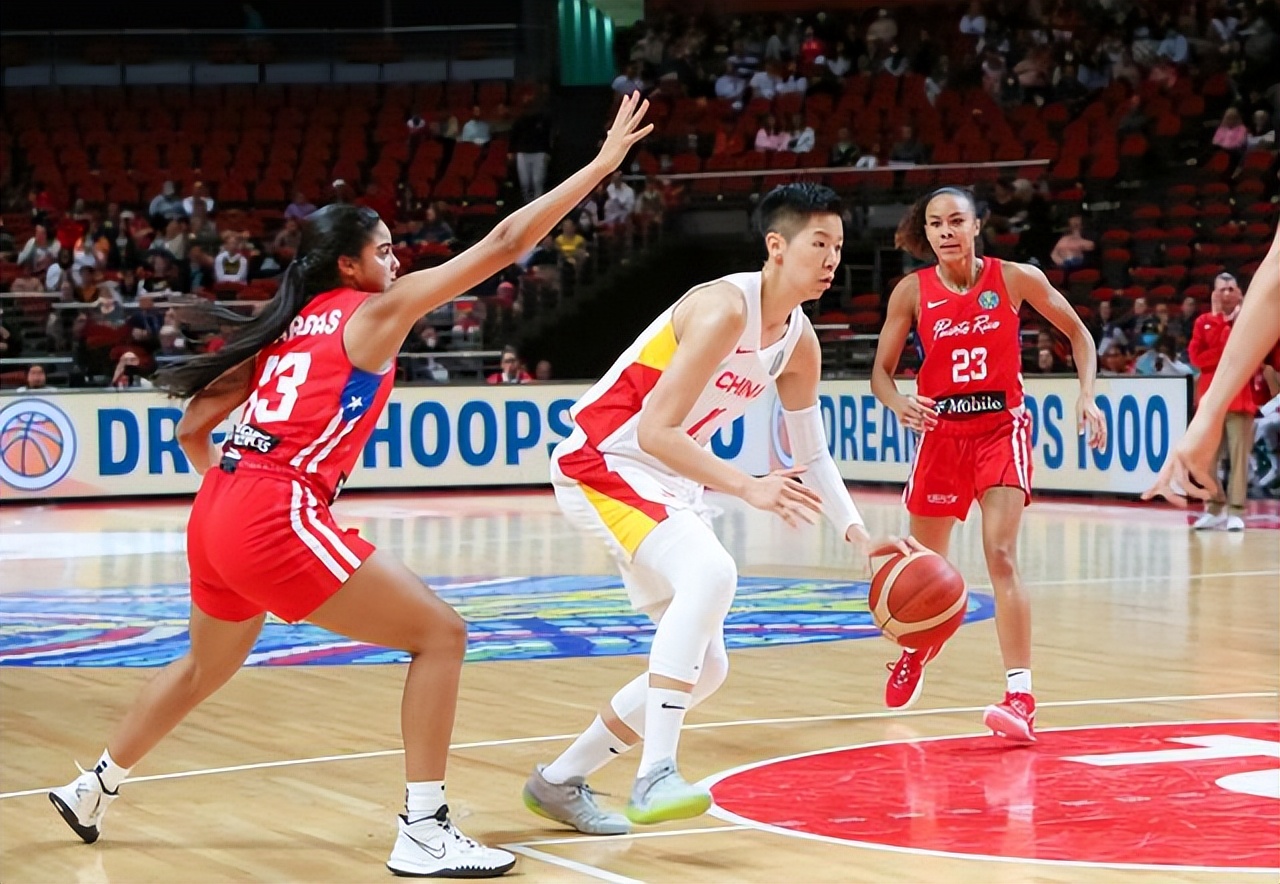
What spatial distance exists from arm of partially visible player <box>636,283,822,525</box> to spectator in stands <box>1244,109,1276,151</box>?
1810 cm

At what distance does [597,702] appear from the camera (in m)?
7.68

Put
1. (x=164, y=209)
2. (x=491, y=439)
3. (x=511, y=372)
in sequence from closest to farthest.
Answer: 1. (x=491, y=439)
2. (x=511, y=372)
3. (x=164, y=209)

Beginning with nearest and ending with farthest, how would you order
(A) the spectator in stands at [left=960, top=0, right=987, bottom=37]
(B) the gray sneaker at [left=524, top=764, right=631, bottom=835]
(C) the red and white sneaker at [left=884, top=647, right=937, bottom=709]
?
(B) the gray sneaker at [left=524, top=764, right=631, bottom=835] < (C) the red and white sneaker at [left=884, top=647, right=937, bottom=709] < (A) the spectator in stands at [left=960, top=0, right=987, bottom=37]

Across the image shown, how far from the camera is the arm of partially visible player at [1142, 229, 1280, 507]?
316 cm

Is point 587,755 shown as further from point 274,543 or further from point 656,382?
point 274,543

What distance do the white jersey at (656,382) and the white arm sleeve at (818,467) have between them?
0.28 m

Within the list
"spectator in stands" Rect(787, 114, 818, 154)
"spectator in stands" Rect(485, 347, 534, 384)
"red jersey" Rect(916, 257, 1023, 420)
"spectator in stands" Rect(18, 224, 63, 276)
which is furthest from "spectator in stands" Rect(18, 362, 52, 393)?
"red jersey" Rect(916, 257, 1023, 420)

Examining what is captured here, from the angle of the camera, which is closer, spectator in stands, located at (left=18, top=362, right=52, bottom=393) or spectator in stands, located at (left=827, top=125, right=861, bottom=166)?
spectator in stands, located at (left=18, top=362, right=52, bottom=393)

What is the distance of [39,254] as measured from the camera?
22.0m

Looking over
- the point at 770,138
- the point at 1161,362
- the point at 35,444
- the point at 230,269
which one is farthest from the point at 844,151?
the point at 35,444

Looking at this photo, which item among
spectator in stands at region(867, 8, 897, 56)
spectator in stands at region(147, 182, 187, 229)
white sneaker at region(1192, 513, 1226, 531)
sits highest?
spectator in stands at region(867, 8, 897, 56)

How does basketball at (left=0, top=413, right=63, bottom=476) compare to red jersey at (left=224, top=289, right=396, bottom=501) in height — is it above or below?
below

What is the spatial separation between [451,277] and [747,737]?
Answer: 2.74 m

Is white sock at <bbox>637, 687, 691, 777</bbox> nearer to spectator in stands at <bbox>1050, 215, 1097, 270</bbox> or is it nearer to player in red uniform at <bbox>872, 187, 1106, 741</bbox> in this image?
player in red uniform at <bbox>872, 187, 1106, 741</bbox>
